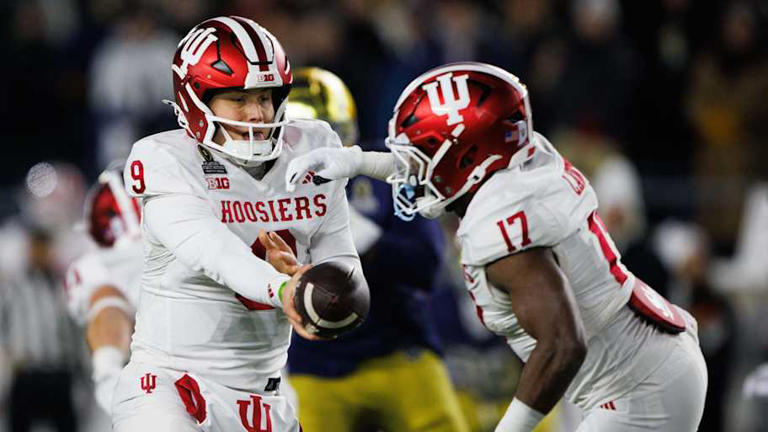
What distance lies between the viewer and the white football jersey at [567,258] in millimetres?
3916

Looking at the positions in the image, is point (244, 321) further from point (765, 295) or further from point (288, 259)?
point (765, 295)

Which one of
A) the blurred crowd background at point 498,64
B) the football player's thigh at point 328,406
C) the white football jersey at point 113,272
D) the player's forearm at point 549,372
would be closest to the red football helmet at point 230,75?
the player's forearm at point 549,372

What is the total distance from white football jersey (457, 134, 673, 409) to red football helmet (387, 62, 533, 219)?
0.07m

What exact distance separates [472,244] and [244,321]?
0.79m

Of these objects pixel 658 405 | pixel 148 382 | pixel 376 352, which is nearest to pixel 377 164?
pixel 148 382

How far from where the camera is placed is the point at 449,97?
4070 millimetres

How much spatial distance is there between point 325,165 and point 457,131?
15.9 inches

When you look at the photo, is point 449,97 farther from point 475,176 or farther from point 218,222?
point 218,222

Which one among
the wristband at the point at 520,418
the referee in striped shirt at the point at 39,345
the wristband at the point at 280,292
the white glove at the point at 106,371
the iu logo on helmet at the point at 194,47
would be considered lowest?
the referee in striped shirt at the point at 39,345

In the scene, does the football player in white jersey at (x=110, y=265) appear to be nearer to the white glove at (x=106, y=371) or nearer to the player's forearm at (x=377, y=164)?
the white glove at (x=106, y=371)

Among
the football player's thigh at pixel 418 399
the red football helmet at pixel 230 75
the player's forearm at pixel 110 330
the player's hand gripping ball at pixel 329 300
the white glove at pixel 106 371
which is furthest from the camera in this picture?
the football player's thigh at pixel 418 399

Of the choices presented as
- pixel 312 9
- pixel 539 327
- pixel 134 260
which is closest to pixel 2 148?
pixel 312 9

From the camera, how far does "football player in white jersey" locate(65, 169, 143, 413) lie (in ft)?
17.9

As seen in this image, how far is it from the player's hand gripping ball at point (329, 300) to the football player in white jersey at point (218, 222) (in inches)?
14.5
